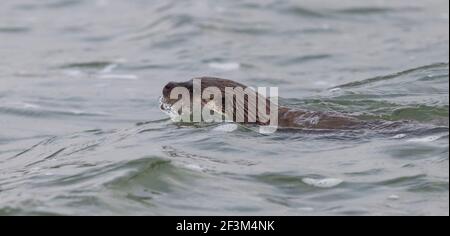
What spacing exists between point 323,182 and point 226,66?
6.03 meters

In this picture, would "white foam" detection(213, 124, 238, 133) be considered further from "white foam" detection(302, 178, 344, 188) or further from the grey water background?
"white foam" detection(302, 178, 344, 188)

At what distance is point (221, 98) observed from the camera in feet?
25.8

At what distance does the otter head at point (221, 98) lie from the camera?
25.8ft

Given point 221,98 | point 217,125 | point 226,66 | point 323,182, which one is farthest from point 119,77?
point 323,182

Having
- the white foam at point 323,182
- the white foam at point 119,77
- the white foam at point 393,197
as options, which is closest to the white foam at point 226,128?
the white foam at point 323,182

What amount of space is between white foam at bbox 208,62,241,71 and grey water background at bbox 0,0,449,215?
0.03m

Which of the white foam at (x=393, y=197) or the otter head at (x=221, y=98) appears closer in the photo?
the white foam at (x=393, y=197)

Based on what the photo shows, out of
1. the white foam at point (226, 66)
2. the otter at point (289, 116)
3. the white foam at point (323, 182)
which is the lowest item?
the white foam at point (323, 182)

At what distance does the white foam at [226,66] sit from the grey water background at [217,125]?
3 centimetres

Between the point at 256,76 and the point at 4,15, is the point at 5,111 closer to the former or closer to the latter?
the point at 256,76

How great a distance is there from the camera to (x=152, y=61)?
517 inches

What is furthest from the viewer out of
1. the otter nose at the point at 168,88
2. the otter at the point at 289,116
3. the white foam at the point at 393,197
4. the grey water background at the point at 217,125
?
the otter nose at the point at 168,88

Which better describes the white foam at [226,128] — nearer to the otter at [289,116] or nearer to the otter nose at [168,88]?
the otter at [289,116]
